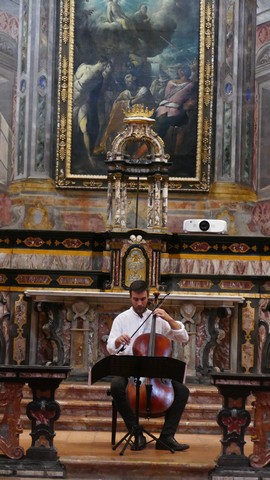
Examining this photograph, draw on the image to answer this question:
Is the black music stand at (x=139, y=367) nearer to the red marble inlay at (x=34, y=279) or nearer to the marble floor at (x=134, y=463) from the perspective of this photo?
the marble floor at (x=134, y=463)

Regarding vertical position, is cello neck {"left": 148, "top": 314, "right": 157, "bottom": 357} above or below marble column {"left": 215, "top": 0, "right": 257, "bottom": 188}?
below

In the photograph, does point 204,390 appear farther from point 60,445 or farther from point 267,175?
point 267,175

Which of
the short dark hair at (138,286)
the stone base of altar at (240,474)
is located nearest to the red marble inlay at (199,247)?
the short dark hair at (138,286)

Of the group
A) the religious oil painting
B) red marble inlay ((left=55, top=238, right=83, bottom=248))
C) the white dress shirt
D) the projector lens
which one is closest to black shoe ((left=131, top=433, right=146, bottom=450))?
the white dress shirt

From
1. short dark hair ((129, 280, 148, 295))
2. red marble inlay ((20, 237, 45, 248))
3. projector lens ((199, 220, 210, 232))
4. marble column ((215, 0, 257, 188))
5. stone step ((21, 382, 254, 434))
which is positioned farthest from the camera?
marble column ((215, 0, 257, 188))

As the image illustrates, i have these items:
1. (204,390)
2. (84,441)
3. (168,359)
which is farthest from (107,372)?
(204,390)

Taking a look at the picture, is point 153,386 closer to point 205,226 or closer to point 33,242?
point 33,242

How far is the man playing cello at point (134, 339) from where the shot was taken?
980cm

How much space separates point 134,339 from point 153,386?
0.62 metres

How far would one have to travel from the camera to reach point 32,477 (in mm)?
9047

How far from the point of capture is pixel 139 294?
10.1 m

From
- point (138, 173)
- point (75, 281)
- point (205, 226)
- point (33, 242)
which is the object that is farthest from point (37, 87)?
point (75, 281)

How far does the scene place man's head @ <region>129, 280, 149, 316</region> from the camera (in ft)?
33.0

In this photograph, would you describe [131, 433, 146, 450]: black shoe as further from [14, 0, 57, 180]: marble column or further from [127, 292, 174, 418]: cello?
[14, 0, 57, 180]: marble column
